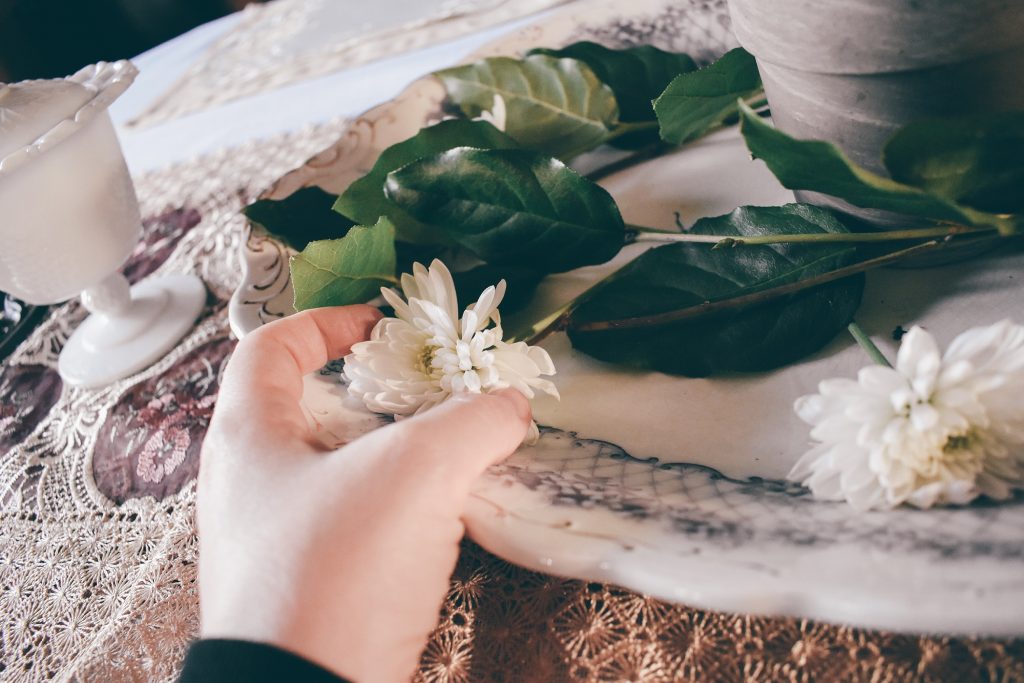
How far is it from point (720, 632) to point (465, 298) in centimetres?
17

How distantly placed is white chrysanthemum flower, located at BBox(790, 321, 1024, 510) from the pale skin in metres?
0.10

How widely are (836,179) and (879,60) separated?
1.4 inches

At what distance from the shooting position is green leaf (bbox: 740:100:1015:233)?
23 cm

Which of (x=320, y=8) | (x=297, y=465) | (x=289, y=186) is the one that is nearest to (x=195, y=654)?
(x=297, y=465)

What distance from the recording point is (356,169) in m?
0.44

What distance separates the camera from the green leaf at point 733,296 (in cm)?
28

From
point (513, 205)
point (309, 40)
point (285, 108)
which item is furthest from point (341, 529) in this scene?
point (309, 40)

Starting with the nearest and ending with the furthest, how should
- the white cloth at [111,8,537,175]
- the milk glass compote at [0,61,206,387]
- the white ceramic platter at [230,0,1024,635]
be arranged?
the white ceramic platter at [230,0,1024,635] < the milk glass compote at [0,61,206,387] < the white cloth at [111,8,537,175]

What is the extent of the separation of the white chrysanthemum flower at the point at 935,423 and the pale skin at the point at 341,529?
104mm

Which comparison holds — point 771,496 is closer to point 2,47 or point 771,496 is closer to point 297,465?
point 297,465

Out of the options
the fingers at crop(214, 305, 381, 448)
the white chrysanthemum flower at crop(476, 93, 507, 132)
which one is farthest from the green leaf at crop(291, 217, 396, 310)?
the white chrysanthemum flower at crop(476, 93, 507, 132)

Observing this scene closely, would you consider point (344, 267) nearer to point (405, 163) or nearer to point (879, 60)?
point (405, 163)

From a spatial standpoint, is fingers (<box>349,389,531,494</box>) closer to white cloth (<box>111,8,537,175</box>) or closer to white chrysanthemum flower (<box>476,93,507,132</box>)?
white chrysanthemum flower (<box>476,93,507,132</box>)

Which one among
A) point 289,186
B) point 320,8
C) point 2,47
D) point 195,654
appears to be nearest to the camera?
point 195,654
